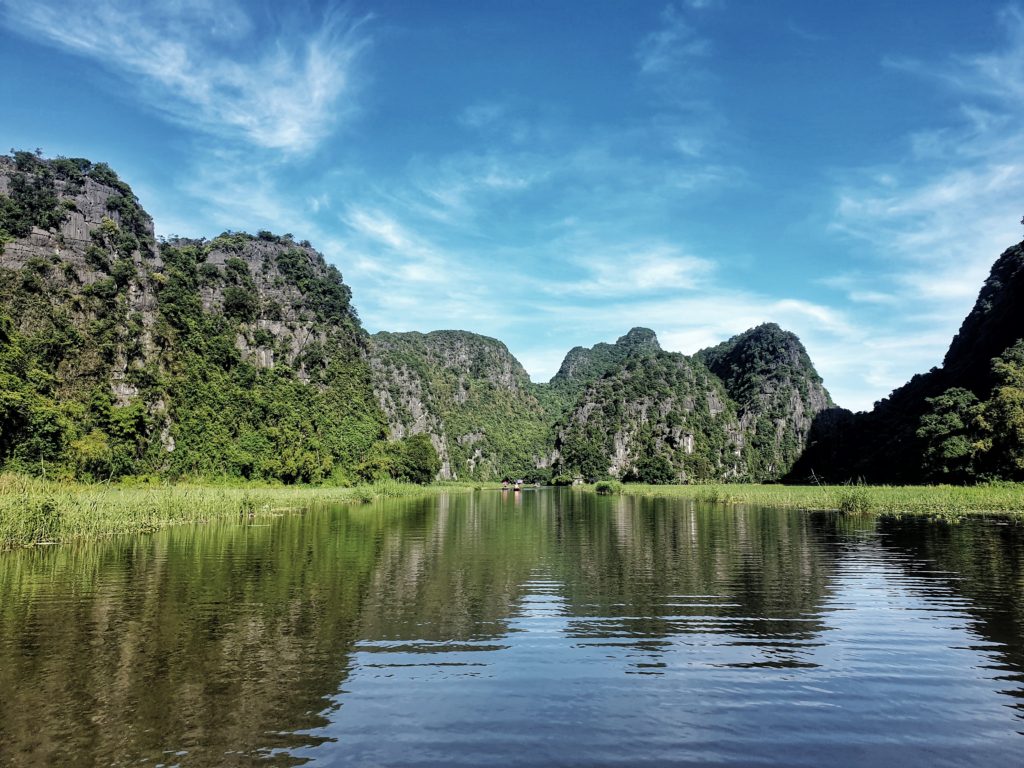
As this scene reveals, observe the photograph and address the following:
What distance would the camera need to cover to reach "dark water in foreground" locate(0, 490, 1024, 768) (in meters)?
7.90

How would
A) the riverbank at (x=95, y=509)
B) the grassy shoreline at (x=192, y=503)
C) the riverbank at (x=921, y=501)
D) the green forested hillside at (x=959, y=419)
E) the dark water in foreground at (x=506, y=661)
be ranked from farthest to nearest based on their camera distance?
the green forested hillside at (x=959, y=419) → the riverbank at (x=921, y=501) → the grassy shoreline at (x=192, y=503) → the riverbank at (x=95, y=509) → the dark water in foreground at (x=506, y=661)

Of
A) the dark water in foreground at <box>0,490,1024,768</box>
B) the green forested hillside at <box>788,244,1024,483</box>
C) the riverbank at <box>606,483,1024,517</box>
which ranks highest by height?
the green forested hillside at <box>788,244,1024,483</box>

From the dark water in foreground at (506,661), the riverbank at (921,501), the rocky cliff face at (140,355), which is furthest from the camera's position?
the rocky cliff face at (140,355)

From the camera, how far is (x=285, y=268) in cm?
12988

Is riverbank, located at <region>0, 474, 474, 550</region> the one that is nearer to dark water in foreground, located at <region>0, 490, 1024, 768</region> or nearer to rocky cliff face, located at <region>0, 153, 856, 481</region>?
dark water in foreground, located at <region>0, 490, 1024, 768</region>

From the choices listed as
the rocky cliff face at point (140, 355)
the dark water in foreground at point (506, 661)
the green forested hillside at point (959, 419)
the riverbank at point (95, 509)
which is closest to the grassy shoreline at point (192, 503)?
the riverbank at point (95, 509)

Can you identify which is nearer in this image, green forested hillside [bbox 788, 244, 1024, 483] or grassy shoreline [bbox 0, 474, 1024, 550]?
grassy shoreline [bbox 0, 474, 1024, 550]

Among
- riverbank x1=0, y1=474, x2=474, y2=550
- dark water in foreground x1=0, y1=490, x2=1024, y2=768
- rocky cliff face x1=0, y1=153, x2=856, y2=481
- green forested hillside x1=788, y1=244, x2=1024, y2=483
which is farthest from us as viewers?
green forested hillside x1=788, y1=244, x2=1024, y2=483

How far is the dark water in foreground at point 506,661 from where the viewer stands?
7.90 m

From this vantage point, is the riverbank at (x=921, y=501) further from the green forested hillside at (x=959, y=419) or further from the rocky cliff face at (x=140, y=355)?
the rocky cliff face at (x=140, y=355)

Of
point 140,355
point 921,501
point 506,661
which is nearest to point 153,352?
point 140,355

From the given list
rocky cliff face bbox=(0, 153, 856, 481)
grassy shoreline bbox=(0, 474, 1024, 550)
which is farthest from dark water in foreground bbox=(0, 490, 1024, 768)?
rocky cliff face bbox=(0, 153, 856, 481)

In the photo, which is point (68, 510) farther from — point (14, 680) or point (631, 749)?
point (631, 749)

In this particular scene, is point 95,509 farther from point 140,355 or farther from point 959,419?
point 959,419
